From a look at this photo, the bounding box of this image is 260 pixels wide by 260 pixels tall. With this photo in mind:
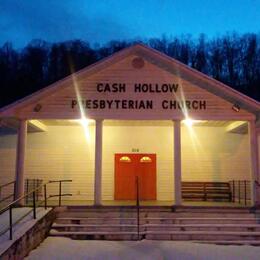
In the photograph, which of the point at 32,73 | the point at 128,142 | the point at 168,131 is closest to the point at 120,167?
the point at 128,142

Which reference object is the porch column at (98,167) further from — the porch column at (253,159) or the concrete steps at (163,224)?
the porch column at (253,159)

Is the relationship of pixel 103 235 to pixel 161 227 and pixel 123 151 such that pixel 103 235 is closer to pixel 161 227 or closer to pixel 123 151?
pixel 161 227

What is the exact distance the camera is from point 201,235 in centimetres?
1238

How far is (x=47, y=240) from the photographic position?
469 inches

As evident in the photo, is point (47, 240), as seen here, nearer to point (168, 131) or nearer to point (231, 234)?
point (231, 234)

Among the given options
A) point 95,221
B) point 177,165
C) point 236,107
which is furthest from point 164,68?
point 95,221

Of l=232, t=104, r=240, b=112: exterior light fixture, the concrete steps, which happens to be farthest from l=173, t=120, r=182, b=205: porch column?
l=232, t=104, r=240, b=112: exterior light fixture

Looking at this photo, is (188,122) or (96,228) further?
(188,122)

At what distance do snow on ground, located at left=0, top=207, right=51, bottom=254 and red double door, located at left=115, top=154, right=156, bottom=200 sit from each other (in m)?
5.58

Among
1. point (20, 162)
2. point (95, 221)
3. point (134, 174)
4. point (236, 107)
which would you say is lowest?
point (95, 221)

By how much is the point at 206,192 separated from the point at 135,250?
7969 millimetres

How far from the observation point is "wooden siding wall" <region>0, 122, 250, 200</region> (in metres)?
18.6

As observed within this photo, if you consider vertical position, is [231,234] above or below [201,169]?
below

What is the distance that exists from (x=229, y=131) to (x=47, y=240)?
10.1 meters
